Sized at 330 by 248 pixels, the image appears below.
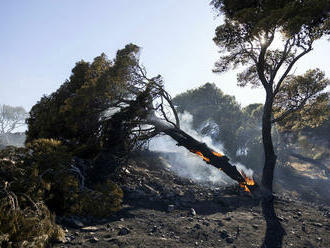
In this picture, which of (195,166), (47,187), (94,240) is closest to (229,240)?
(94,240)

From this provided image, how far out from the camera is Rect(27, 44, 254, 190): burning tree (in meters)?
7.95

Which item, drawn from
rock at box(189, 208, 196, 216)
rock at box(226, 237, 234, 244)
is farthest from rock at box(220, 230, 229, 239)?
rock at box(189, 208, 196, 216)

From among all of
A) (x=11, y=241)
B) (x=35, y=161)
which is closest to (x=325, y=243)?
(x=11, y=241)

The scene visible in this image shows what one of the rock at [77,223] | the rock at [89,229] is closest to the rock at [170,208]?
the rock at [89,229]

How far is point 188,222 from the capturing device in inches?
208

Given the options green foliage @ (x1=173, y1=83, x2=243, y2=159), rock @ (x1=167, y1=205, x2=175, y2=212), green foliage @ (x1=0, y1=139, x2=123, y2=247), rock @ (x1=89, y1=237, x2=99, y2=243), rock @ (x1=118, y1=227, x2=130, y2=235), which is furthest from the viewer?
green foliage @ (x1=173, y1=83, x2=243, y2=159)

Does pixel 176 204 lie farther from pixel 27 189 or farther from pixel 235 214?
pixel 27 189

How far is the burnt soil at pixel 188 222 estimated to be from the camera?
4.19 m

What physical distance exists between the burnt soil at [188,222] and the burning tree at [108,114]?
137cm

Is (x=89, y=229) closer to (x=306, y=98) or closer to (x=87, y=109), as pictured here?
(x=87, y=109)

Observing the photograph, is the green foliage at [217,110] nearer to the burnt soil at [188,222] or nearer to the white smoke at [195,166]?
the white smoke at [195,166]

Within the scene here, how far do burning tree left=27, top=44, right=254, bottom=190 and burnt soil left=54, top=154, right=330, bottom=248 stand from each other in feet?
4.49

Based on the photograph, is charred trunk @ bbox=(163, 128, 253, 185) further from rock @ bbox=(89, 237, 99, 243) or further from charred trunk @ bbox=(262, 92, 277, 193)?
rock @ bbox=(89, 237, 99, 243)

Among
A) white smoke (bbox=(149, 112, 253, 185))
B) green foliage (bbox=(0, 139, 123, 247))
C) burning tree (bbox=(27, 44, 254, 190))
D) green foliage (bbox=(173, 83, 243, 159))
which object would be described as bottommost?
white smoke (bbox=(149, 112, 253, 185))
